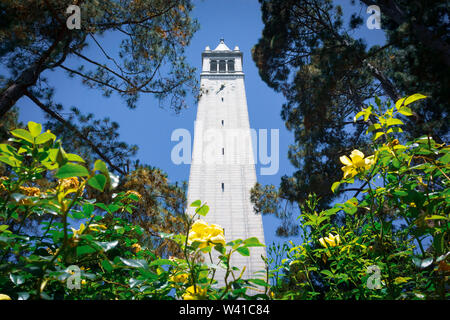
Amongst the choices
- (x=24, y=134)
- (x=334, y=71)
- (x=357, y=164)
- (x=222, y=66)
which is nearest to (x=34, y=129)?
(x=24, y=134)

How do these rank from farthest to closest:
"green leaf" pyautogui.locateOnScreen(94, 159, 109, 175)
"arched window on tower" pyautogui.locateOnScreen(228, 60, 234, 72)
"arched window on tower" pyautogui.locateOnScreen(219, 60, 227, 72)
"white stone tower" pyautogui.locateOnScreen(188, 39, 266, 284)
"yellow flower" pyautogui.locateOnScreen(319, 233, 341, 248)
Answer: "arched window on tower" pyautogui.locateOnScreen(228, 60, 234, 72), "arched window on tower" pyautogui.locateOnScreen(219, 60, 227, 72), "white stone tower" pyautogui.locateOnScreen(188, 39, 266, 284), "yellow flower" pyautogui.locateOnScreen(319, 233, 341, 248), "green leaf" pyautogui.locateOnScreen(94, 159, 109, 175)

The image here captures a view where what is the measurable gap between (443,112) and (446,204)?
3.31 m

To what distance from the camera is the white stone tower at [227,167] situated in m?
11.9

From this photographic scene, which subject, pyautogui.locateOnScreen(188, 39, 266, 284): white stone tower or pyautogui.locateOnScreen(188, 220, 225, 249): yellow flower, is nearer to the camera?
pyautogui.locateOnScreen(188, 220, 225, 249): yellow flower

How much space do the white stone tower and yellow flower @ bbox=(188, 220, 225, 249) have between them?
9.67 m

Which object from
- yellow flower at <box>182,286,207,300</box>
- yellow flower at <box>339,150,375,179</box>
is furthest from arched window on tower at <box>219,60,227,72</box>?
yellow flower at <box>182,286,207,300</box>

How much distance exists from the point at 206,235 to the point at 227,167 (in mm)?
12962

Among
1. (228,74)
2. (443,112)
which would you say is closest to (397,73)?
(443,112)

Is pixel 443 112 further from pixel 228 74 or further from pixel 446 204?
pixel 228 74

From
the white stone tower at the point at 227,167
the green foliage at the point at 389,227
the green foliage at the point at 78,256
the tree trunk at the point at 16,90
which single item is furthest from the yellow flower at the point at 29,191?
the white stone tower at the point at 227,167

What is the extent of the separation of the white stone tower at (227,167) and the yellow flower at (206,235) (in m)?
9.67

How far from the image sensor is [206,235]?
1.49 ft

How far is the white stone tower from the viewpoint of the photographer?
11.9 metres

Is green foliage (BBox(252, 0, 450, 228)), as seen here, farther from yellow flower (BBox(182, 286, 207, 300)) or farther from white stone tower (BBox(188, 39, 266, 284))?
white stone tower (BBox(188, 39, 266, 284))
